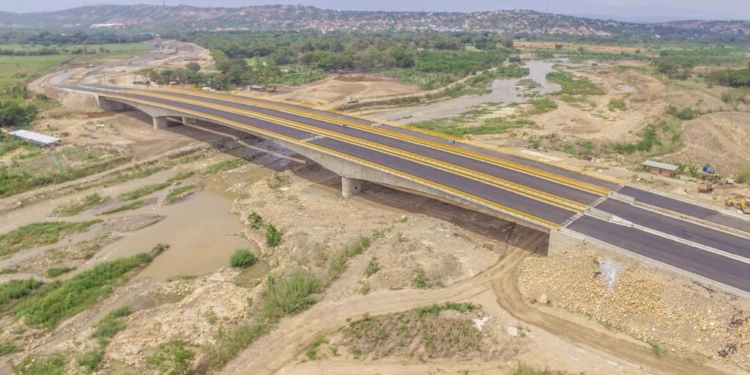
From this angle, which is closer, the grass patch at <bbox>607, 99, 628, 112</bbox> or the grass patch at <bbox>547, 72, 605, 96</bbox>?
the grass patch at <bbox>607, 99, 628, 112</bbox>

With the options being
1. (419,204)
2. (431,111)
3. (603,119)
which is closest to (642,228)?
(419,204)

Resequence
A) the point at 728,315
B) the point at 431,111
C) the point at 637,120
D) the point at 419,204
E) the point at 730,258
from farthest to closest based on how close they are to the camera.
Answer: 1. the point at 431,111
2. the point at 637,120
3. the point at 419,204
4. the point at 730,258
5. the point at 728,315

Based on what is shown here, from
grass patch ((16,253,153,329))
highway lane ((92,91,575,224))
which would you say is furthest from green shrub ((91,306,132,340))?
highway lane ((92,91,575,224))

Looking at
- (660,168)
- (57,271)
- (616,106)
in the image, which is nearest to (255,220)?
(57,271)

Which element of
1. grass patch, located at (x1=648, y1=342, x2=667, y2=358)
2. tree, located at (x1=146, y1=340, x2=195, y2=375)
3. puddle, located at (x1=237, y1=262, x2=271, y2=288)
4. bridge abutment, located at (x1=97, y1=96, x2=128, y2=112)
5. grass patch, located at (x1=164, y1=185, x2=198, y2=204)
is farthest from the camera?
bridge abutment, located at (x1=97, y1=96, x2=128, y2=112)

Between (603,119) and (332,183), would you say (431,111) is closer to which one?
(603,119)

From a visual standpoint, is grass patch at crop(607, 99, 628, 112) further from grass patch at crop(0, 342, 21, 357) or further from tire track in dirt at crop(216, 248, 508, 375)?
grass patch at crop(0, 342, 21, 357)

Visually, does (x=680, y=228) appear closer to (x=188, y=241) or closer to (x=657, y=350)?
(x=657, y=350)
